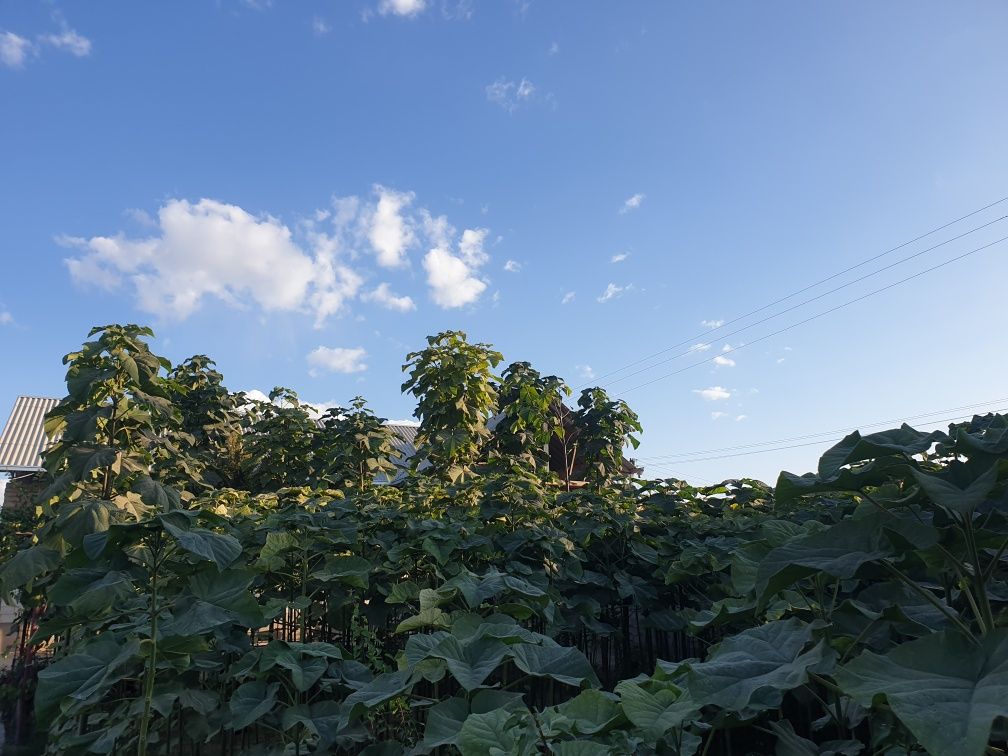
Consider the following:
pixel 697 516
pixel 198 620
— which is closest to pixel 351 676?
pixel 198 620

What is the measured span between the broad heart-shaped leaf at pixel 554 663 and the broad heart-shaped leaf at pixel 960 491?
80 centimetres

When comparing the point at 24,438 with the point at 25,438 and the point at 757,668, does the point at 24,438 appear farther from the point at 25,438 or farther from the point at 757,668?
the point at 757,668

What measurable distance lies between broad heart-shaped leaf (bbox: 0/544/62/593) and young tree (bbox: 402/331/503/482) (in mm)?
4403

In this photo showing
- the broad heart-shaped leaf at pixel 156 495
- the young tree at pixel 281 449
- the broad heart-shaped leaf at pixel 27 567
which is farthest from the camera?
the young tree at pixel 281 449

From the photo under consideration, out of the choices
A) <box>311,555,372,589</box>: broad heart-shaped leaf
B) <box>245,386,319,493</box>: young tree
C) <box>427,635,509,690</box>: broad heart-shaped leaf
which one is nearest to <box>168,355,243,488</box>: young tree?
<box>245,386,319,493</box>: young tree

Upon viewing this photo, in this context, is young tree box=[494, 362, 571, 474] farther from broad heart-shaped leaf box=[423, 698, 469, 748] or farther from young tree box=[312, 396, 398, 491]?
broad heart-shaped leaf box=[423, 698, 469, 748]

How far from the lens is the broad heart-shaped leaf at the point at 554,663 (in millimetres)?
1473

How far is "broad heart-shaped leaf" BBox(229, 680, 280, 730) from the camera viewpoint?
192cm

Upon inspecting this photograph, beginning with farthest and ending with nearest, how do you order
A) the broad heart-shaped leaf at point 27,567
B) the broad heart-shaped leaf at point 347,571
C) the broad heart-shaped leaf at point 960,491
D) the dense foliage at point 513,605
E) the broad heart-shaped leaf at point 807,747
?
the broad heart-shaped leaf at point 27,567
the broad heart-shaped leaf at point 347,571
the broad heart-shaped leaf at point 807,747
the dense foliage at point 513,605
the broad heart-shaped leaf at point 960,491

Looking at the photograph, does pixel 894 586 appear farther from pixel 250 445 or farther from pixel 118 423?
pixel 250 445

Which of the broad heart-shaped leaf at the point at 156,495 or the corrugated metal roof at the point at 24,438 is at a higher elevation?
the corrugated metal roof at the point at 24,438

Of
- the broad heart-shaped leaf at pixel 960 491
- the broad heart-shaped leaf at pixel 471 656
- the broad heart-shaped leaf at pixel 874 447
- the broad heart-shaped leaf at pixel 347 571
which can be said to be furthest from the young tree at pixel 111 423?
the broad heart-shaped leaf at pixel 960 491

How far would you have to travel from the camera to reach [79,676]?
6.12ft

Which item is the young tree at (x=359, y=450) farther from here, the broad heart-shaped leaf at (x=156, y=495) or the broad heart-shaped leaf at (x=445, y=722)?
the broad heart-shaped leaf at (x=445, y=722)
